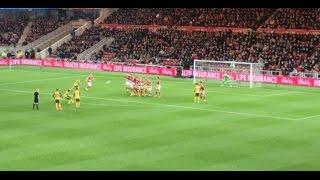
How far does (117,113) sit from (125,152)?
10510mm

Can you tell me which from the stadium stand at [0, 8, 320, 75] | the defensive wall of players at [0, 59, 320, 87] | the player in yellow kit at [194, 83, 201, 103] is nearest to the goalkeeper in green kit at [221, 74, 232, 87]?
the defensive wall of players at [0, 59, 320, 87]

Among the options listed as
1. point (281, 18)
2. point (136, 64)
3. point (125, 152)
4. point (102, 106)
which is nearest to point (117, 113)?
point (102, 106)

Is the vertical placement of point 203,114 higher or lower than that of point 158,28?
lower

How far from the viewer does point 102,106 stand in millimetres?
35812

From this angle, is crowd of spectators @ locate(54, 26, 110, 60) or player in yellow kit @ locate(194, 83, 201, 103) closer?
player in yellow kit @ locate(194, 83, 201, 103)

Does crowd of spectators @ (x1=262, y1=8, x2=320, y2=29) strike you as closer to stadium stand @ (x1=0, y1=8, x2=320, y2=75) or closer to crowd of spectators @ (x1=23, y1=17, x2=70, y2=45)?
stadium stand @ (x1=0, y1=8, x2=320, y2=75)

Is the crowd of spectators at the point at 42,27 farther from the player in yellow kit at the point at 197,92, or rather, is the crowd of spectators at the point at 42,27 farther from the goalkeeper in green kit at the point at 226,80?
the player in yellow kit at the point at 197,92

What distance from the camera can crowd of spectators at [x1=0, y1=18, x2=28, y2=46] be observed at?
7919 centimetres

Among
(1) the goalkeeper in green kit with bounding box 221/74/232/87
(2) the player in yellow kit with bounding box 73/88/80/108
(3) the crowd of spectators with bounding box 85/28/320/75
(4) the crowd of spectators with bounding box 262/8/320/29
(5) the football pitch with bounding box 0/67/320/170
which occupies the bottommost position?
(5) the football pitch with bounding box 0/67/320/170

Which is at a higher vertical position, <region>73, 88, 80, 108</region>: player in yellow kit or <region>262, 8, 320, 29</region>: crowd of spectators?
<region>262, 8, 320, 29</region>: crowd of spectators

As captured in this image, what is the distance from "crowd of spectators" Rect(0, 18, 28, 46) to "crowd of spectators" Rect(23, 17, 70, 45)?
1895mm

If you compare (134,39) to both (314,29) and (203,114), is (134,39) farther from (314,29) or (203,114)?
(203,114)

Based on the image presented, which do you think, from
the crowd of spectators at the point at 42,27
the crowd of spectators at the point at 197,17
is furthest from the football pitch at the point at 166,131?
the crowd of spectators at the point at 42,27

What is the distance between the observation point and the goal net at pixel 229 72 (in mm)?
46844
